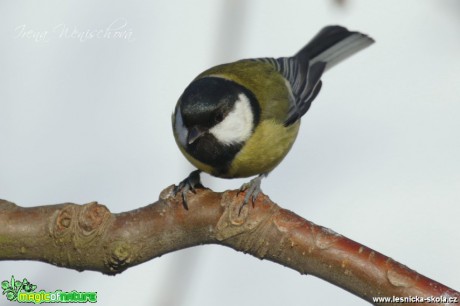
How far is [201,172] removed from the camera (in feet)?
7.41

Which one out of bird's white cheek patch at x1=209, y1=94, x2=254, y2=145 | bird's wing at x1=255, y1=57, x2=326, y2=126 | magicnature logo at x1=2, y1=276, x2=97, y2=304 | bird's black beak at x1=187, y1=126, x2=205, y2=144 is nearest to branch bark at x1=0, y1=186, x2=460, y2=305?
magicnature logo at x1=2, y1=276, x2=97, y2=304

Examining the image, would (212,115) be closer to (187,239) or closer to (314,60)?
(187,239)

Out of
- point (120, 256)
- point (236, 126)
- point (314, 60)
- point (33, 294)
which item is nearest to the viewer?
point (120, 256)

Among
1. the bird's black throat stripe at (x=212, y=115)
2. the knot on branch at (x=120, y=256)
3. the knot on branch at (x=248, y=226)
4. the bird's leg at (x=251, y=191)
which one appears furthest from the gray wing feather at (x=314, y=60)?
the knot on branch at (x=120, y=256)

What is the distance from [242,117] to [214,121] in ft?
0.60

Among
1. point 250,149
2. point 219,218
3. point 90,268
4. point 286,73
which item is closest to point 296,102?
point 286,73

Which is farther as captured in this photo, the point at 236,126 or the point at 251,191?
the point at 236,126

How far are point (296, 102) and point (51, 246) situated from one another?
1.58 m

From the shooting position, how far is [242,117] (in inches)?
91.6

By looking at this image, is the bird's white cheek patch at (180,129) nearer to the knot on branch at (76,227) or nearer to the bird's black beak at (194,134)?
the bird's black beak at (194,134)

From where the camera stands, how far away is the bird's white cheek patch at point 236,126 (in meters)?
2.23

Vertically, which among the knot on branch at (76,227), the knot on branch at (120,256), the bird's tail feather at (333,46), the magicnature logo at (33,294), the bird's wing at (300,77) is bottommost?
the magicnature logo at (33,294)

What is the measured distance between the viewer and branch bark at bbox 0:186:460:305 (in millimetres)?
1330

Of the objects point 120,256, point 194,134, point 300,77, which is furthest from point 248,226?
point 300,77
